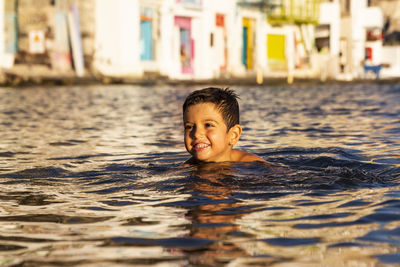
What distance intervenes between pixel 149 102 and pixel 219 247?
45.9 feet

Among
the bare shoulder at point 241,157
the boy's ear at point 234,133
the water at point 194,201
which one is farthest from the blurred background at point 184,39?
the boy's ear at point 234,133

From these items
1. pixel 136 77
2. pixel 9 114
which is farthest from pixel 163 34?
pixel 9 114

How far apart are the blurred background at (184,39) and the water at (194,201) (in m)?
17.5

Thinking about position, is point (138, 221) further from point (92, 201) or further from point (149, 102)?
point (149, 102)

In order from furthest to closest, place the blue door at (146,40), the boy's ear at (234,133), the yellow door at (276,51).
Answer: the yellow door at (276,51), the blue door at (146,40), the boy's ear at (234,133)

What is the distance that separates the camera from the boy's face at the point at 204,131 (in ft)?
18.2

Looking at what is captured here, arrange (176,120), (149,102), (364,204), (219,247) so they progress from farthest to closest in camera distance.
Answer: (149,102)
(176,120)
(364,204)
(219,247)

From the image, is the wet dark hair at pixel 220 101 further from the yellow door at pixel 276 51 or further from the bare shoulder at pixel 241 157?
the yellow door at pixel 276 51

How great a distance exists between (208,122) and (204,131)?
0.07m

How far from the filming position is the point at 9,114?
1288 centimetres

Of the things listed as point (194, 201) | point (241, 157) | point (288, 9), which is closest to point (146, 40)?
point (288, 9)

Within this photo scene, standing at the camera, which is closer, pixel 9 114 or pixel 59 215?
pixel 59 215

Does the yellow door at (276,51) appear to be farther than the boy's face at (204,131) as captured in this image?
Yes

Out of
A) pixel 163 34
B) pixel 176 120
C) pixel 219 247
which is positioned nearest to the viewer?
pixel 219 247
